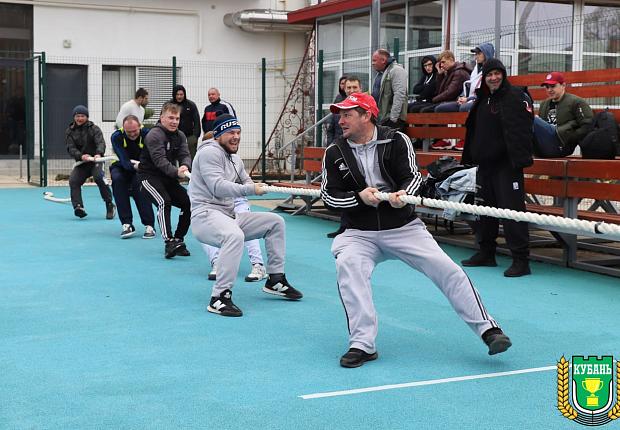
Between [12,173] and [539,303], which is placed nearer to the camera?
[539,303]

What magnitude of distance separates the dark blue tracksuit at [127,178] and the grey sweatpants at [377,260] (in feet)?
21.4

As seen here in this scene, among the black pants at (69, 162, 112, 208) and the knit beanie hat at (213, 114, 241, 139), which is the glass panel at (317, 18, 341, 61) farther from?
the knit beanie hat at (213, 114, 241, 139)

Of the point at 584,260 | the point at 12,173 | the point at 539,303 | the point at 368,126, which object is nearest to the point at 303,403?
the point at 368,126

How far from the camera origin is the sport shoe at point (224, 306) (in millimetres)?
7617

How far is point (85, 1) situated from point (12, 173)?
4867 millimetres

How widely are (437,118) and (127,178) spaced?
14.4 feet

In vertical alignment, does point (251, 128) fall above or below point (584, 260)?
above

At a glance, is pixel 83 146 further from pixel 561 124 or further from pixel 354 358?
pixel 354 358

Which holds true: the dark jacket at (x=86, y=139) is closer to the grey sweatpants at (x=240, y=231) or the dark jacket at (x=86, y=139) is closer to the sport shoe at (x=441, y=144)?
the sport shoe at (x=441, y=144)

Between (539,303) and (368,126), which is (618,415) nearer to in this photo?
(368,126)

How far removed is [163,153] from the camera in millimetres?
11172

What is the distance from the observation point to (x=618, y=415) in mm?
4906

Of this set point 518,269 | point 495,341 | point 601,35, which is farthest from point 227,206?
point 601,35

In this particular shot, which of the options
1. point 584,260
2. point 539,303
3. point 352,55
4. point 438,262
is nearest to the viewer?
point 438,262
